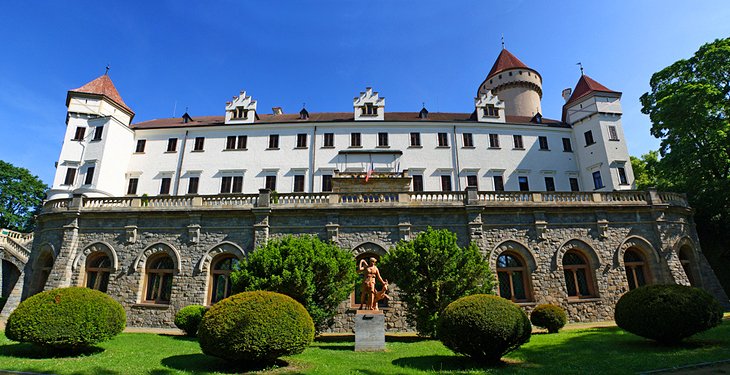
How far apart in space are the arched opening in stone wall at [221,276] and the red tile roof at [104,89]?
21.0 m

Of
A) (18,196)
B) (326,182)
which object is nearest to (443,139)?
(326,182)

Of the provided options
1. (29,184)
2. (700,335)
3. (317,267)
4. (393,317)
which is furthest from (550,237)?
(29,184)

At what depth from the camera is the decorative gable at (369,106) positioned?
33594mm

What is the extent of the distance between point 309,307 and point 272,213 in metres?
7.45

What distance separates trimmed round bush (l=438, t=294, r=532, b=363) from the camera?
1019 cm

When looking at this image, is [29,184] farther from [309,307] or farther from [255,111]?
[309,307]

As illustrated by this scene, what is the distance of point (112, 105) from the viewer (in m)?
32.4

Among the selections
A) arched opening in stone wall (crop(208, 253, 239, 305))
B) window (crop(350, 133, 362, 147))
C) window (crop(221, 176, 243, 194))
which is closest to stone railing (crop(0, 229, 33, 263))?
window (crop(221, 176, 243, 194))

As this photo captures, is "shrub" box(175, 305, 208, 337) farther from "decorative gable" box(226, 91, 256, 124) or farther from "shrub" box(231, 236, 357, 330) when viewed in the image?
"decorative gable" box(226, 91, 256, 124)

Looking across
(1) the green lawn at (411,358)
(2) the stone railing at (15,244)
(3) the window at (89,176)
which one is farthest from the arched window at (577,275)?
(2) the stone railing at (15,244)

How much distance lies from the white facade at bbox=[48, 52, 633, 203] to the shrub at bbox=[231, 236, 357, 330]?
13603 mm

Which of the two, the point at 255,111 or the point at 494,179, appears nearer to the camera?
the point at 494,179

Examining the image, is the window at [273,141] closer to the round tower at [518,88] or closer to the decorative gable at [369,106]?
the decorative gable at [369,106]

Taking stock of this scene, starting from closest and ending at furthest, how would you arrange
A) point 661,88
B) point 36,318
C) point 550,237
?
point 36,318 < point 550,237 < point 661,88
